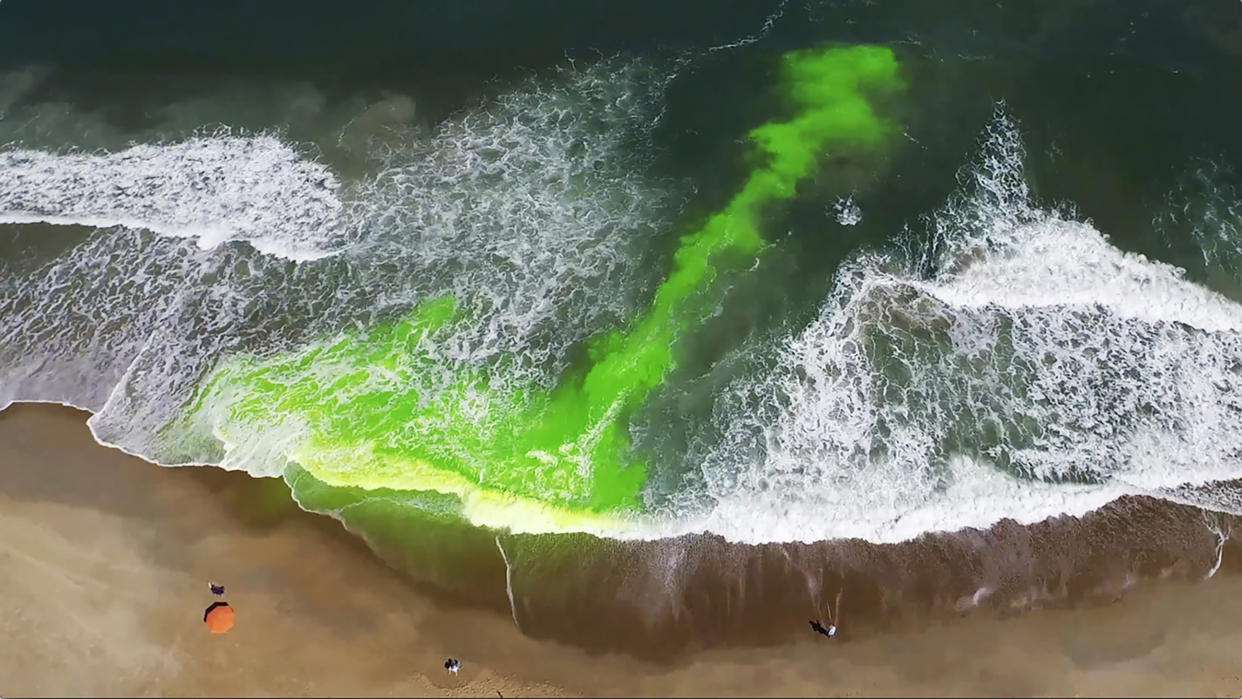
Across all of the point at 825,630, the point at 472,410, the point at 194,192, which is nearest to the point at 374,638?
the point at 472,410

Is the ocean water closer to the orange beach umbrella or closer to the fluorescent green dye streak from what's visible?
the fluorescent green dye streak

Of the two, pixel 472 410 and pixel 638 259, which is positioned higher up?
pixel 638 259

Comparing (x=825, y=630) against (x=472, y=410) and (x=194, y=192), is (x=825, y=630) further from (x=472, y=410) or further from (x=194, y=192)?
(x=194, y=192)

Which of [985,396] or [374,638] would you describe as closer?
[374,638]

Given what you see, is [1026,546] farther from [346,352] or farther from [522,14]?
[522,14]

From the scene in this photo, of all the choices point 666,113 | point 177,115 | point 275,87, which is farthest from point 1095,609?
point 177,115

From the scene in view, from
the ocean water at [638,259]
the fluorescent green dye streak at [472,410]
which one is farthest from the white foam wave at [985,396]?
the fluorescent green dye streak at [472,410]
